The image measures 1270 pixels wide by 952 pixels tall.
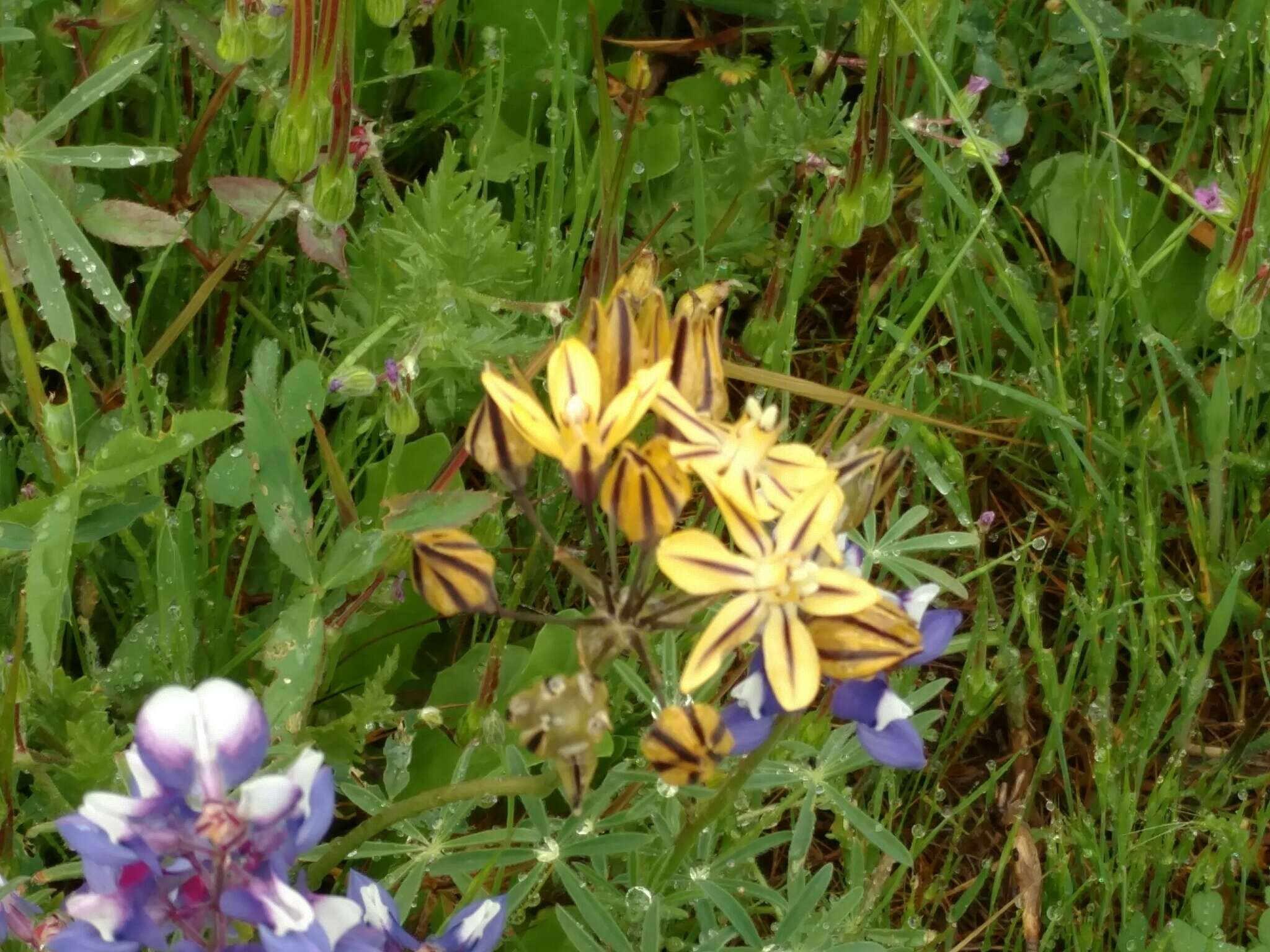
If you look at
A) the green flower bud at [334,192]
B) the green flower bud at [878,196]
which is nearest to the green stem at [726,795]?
the green flower bud at [334,192]

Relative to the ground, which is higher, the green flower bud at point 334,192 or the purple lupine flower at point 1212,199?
the green flower bud at point 334,192

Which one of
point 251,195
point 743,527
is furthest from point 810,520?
point 251,195

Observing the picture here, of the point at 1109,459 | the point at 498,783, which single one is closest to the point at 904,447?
the point at 498,783

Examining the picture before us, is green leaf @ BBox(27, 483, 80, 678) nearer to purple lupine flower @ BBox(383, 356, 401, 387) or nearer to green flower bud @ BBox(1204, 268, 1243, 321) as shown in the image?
purple lupine flower @ BBox(383, 356, 401, 387)

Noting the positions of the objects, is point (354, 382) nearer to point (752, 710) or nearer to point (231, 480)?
point (231, 480)

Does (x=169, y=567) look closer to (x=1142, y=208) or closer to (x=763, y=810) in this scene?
(x=763, y=810)

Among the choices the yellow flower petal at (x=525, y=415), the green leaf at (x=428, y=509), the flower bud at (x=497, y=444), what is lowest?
the green leaf at (x=428, y=509)

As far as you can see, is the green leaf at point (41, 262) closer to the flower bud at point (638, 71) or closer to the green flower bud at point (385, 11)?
the green flower bud at point (385, 11)
